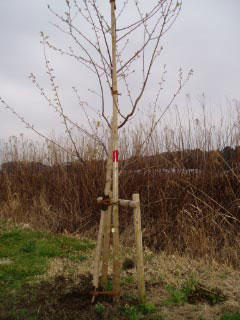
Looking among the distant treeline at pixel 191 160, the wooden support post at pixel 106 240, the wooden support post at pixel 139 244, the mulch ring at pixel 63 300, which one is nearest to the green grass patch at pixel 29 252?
the mulch ring at pixel 63 300

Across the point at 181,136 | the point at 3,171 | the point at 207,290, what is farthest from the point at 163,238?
the point at 3,171

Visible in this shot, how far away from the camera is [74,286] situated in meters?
3.12

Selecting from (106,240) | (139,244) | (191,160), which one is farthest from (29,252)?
(191,160)

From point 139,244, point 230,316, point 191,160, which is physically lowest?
point 230,316

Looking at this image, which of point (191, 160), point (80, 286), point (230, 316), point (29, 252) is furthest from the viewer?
point (191, 160)

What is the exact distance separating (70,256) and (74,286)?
3.66 ft

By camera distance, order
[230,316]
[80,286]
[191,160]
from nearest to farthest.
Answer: [230,316] → [80,286] → [191,160]

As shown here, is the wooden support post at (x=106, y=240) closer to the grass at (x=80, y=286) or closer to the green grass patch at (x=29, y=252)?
the grass at (x=80, y=286)

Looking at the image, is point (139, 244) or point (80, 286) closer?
point (139, 244)

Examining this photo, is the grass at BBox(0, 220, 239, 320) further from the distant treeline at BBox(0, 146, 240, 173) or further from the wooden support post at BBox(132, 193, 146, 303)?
the distant treeline at BBox(0, 146, 240, 173)

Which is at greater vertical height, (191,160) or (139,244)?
(191,160)

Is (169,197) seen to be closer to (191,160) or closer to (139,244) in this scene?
(191,160)

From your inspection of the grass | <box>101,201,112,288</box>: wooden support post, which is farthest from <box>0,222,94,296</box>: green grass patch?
<box>101,201,112,288</box>: wooden support post

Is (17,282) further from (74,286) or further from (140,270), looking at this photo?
(140,270)
